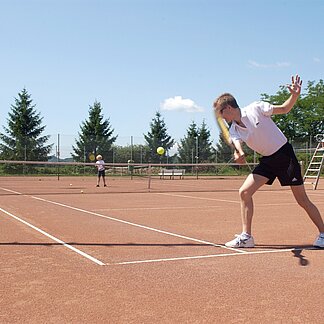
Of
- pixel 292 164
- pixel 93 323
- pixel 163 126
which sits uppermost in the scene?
pixel 163 126

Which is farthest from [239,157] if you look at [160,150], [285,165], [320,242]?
[160,150]

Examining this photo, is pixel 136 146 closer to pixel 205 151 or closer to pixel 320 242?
pixel 205 151

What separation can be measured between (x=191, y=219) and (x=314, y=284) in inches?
174

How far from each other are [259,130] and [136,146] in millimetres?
35744

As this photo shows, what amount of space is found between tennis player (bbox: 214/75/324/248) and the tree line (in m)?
32.1

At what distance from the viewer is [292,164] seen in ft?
16.6

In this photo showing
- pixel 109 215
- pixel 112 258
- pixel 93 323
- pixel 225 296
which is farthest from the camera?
pixel 109 215

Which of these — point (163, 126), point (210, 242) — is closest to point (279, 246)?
point (210, 242)

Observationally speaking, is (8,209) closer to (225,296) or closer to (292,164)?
(292,164)

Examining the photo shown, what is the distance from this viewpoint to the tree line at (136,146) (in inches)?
1480

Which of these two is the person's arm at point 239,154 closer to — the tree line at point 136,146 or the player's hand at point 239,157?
the player's hand at point 239,157

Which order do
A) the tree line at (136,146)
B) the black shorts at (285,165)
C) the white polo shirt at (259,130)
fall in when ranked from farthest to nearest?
the tree line at (136,146) < the black shorts at (285,165) < the white polo shirt at (259,130)

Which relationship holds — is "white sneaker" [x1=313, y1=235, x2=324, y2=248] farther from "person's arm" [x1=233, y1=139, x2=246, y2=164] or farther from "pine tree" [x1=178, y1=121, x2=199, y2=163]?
"pine tree" [x1=178, y1=121, x2=199, y2=163]

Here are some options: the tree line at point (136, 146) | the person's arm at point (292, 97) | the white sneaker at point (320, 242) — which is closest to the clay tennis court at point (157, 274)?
the white sneaker at point (320, 242)
